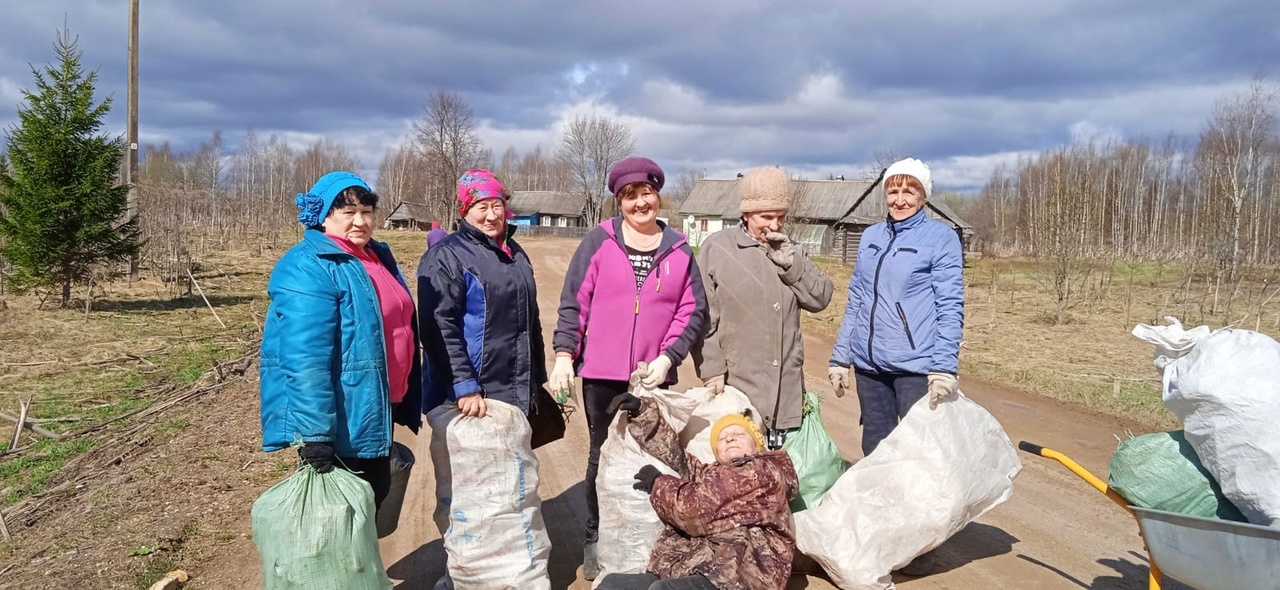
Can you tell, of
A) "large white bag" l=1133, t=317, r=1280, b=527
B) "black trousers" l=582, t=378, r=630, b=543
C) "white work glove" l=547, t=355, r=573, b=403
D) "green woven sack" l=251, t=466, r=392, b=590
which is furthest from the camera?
"black trousers" l=582, t=378, r=630, b=543

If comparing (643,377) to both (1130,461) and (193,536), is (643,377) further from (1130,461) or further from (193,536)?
(193,536)

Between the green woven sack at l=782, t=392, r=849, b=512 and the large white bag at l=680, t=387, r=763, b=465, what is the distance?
1.14ft

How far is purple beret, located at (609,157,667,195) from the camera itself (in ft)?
10.7

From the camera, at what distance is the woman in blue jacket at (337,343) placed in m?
2.58

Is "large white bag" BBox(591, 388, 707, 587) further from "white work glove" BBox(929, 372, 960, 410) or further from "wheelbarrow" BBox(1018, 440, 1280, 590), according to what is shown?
"wheelbarrow" BBox(1018, 440, 1280, 590)

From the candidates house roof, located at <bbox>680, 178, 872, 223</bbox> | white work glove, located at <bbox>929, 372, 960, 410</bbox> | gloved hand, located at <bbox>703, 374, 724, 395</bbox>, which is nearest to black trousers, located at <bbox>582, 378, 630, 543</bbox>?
gloved hand, located at <bbox>703, 374, 724, 395</bbox>

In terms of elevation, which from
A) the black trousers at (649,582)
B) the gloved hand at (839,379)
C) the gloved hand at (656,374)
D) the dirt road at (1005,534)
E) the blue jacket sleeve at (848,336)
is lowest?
the dirt road at (1005,534)

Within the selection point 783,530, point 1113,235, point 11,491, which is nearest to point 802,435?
point 783,530

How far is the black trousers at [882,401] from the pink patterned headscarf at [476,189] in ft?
6.16

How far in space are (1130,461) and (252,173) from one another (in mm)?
74590

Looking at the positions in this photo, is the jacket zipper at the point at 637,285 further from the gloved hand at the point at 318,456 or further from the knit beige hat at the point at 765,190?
the gloved hand at the point at 318,456

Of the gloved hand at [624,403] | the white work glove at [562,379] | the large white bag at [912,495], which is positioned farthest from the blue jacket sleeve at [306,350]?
the large white bag at [912,495]

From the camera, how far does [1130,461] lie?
102 inches

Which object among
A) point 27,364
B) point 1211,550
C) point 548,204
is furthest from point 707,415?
point 548,204
